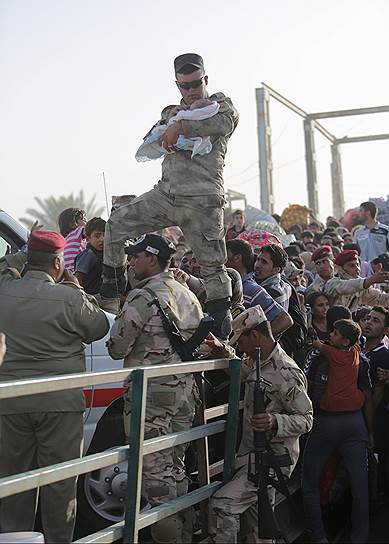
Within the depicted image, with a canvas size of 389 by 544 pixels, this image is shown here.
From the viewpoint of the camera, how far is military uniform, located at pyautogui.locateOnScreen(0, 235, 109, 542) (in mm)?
5160

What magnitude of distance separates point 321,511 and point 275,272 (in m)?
1.80

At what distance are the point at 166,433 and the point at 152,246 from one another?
1051mm

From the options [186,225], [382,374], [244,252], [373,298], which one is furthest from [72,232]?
[373,298]

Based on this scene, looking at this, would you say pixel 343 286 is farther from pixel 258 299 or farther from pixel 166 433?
pixel 166 433

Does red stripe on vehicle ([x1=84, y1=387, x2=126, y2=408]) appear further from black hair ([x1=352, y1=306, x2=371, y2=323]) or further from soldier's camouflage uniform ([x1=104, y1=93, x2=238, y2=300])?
black hair ([x1=352, y1=306, x2=371, y2=323])

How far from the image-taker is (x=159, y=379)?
553 cm

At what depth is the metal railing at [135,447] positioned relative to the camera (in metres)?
3.93

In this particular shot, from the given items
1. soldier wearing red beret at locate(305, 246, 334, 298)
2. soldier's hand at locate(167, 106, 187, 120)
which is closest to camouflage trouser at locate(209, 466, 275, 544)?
soldier's hand at locate(167, 106, 187, 120)

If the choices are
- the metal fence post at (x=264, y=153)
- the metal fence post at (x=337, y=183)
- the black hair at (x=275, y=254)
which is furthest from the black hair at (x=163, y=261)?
the metal fence post at (x=337, y=183)

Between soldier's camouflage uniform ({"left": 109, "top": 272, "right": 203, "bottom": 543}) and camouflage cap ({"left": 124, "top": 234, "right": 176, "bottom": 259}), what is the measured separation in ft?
0.45

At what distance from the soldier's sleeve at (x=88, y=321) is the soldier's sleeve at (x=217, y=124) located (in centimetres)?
126

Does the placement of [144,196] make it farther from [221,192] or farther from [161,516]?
[161,516]

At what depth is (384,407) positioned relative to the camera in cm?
787

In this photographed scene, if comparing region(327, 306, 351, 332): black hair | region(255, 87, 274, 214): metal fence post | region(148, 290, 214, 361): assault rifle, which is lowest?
region(148, 290, 214, 361): assault rifle
